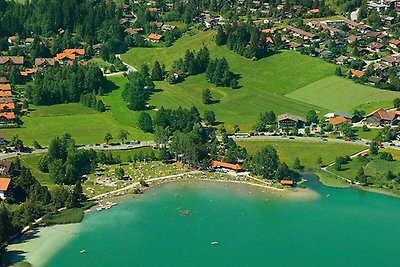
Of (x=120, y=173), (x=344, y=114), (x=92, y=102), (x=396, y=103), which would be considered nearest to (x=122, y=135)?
(x=120, y=173)

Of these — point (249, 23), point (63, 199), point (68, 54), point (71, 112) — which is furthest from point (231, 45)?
point (63, 199)

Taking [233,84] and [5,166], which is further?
[233,84]

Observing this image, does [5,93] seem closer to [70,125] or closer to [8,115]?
[8,115]

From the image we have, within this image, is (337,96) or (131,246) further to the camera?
(337,96)

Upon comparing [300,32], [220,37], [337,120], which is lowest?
[337,120]

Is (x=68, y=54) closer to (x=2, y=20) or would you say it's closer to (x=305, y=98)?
(x=2, y=20)

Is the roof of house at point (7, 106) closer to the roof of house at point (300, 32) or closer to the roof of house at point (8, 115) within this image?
the roof of house at point (8, 115)

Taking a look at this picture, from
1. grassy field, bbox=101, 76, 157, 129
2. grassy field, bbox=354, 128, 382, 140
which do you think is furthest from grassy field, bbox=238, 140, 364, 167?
grassy field, bbox=101, 76, 157, 129
